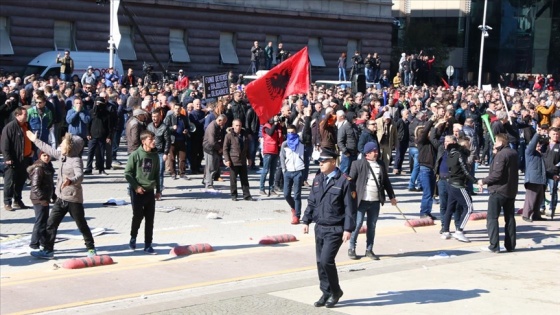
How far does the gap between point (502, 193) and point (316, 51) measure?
38.7 metres

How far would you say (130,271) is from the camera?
13.3m

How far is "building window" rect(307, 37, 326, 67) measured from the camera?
53.1 meters

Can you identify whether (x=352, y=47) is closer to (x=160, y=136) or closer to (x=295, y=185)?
(x=160, y=136)

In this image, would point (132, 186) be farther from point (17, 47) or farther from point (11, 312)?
point (17, 47)

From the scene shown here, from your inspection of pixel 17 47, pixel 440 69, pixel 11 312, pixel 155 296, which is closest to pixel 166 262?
pixel 155 296

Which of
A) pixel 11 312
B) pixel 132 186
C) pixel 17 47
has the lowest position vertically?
pixel 11 312

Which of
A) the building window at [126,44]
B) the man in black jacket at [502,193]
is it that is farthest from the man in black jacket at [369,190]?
the building window at [126,44]

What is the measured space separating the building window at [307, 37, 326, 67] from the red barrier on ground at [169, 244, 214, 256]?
127ft

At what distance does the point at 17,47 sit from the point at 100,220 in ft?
82.0

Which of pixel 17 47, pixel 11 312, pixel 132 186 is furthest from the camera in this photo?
pixel 17 47

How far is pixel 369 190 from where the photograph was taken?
14594 mm

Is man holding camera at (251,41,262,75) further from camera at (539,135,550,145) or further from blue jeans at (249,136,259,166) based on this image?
camera at (539,135,550,145)

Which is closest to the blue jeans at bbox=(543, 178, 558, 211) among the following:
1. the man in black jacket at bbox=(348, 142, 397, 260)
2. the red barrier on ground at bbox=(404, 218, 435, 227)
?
the red barrier on ground at bbox=(404, 218, 435, 227)

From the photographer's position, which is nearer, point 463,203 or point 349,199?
point 349,199
